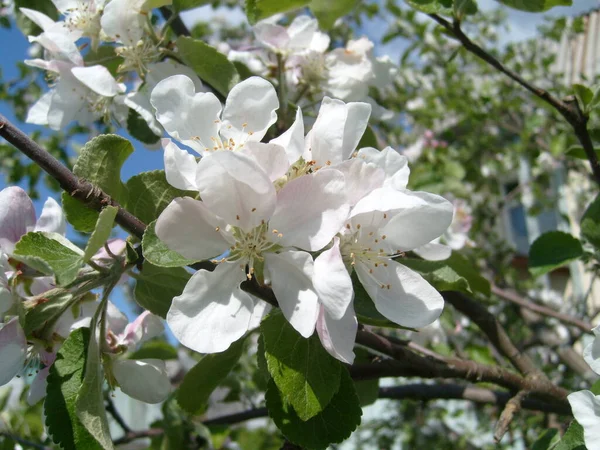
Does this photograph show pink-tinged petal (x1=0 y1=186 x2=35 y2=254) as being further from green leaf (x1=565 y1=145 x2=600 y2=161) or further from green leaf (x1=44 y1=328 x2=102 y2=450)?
green leaf (x1=565 y1=145 x2=600 y2=161)

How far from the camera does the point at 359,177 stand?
2.76 feet

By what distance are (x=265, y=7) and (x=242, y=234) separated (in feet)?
2.07

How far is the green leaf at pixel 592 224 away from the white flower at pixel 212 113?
2.75 ft

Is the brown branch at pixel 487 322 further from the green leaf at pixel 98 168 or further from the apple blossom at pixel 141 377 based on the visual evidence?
the green leaf at pixel 98 168

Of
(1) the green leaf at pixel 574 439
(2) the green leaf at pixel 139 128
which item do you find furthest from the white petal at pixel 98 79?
(1) the green leaf at pixel 574 439

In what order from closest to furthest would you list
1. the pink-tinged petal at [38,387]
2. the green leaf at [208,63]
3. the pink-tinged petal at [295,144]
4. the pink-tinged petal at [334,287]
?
the pink-tinged petal at [334,287] < the pink-tinged petal at [295,144] < the pink-tinged petal at [38,387] < the green leaf at [208,63]

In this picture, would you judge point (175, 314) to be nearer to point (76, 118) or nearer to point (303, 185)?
point (303, 185)

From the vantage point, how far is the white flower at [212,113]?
932 mm

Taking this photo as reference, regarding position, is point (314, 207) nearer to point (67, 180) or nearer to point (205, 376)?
point (67, 180)

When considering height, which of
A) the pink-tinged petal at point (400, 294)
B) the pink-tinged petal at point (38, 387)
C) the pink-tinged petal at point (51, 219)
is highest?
the pink-tinged petal at point (400, 294)

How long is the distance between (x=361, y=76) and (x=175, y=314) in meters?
0.90

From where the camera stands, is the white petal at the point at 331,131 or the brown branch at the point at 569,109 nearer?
the white petal at the point at 331,131

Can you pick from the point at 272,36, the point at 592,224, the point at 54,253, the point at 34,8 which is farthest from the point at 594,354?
the point at 34,8

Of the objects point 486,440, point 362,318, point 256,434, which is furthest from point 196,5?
point 486,440
